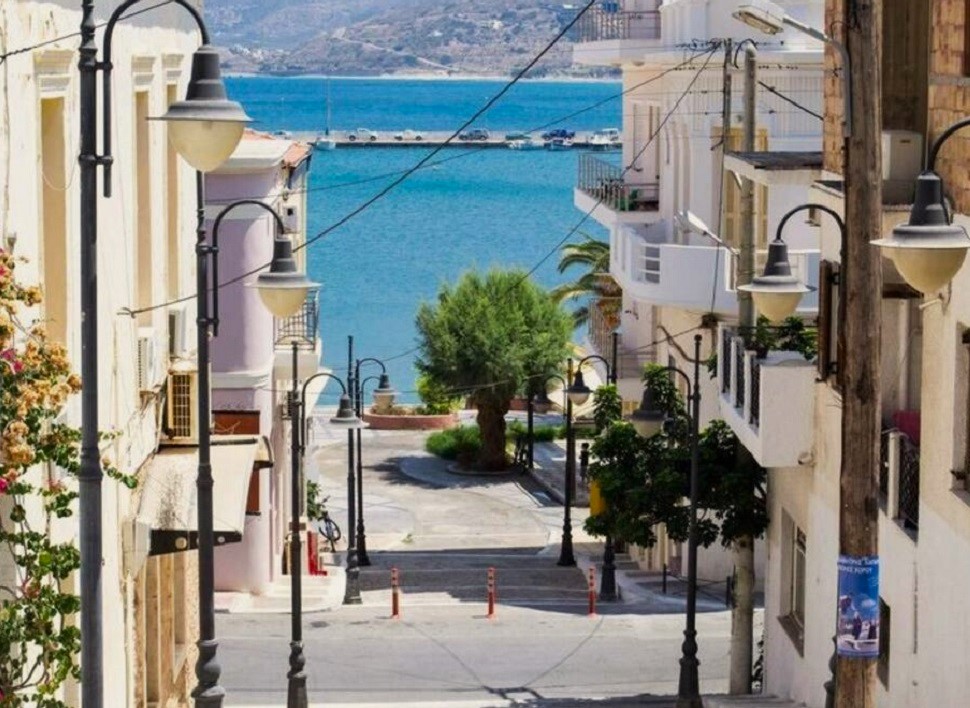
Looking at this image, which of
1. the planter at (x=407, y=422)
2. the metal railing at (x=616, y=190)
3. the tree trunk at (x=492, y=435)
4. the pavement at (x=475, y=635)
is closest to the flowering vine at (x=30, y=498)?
the pavement at (x=475, y=635)

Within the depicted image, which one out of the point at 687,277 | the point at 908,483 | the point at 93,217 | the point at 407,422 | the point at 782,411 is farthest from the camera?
the point at 407,422

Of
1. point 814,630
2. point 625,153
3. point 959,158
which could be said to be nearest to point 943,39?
point 959,158

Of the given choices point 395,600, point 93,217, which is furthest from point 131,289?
point 395,600

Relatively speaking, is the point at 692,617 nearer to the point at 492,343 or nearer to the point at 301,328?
the point at 301,328

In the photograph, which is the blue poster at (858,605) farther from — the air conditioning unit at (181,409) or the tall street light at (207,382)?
the air conditioning unit at (181,409)

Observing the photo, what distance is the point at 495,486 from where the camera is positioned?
5381 cm

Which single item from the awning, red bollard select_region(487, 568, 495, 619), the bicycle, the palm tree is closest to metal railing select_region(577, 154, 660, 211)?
the palm tree

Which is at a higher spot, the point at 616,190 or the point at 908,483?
the point at 616,190

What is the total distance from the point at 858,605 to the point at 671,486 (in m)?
13.3

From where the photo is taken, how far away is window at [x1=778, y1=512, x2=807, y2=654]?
2355cm

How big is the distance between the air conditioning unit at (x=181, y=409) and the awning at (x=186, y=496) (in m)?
0.15

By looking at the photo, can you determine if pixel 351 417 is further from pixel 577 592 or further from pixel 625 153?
pixel 625 153

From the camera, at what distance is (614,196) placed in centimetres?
4153

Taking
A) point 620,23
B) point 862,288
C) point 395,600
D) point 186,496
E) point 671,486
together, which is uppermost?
point 620,23
